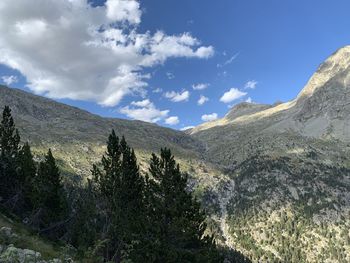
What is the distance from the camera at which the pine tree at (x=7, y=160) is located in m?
65.8

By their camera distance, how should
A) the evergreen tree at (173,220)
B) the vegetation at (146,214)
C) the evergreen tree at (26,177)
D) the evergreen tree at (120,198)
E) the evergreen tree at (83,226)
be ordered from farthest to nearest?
the evergreen tree at (26,177) → the evergreen tree at (83,226) → the evergreen tree at (120,198) → the evergreen tree at (173,220) → the vegetation at (146,214)

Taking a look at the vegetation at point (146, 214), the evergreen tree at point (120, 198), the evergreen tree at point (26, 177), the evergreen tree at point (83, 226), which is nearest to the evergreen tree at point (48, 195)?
the evergreen tree at point (26, 177)

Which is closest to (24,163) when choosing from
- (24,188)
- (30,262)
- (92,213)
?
(24,188)

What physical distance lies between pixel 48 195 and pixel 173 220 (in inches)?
1219

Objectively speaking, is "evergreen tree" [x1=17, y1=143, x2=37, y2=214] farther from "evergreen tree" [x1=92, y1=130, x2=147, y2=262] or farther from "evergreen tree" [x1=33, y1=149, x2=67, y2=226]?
"evergreen tree" [x1=92, y1=130, x2=147, y2=262]

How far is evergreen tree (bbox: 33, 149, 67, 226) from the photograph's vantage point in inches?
2525

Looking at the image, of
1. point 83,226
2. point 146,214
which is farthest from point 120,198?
point 83,226

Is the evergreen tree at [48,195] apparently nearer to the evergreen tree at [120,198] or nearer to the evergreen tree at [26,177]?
the evergreen tree at [26,177]

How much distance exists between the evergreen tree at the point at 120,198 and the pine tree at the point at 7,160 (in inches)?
871

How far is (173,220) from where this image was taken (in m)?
43.8

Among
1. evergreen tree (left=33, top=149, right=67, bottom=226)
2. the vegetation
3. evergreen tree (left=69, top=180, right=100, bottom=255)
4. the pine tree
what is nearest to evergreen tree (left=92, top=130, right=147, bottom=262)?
the vegetation

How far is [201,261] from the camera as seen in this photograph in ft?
145

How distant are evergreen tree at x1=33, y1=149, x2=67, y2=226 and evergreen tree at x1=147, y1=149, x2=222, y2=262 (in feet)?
83.5

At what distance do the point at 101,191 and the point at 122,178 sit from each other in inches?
130
